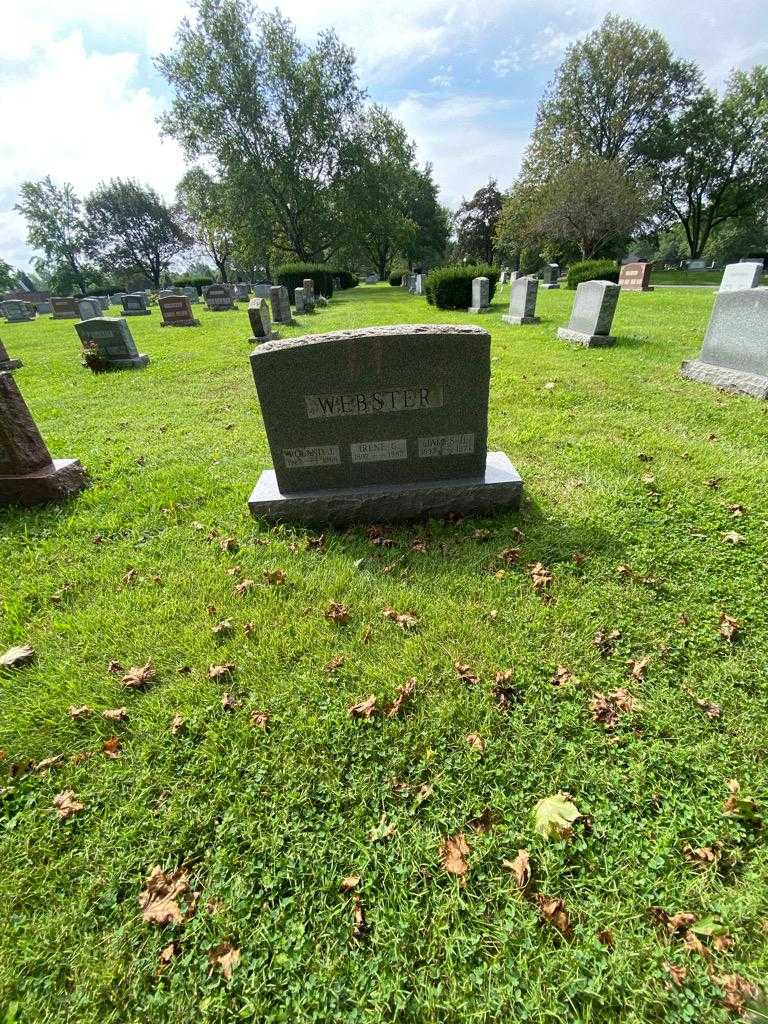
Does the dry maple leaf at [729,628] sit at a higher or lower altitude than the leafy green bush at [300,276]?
lower

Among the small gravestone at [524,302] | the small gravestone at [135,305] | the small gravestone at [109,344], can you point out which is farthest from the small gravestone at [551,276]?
the small gravestone at [135,305]

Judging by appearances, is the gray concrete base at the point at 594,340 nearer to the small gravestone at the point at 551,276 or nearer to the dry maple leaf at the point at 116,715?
the dry maple leaf at the point at 116,715

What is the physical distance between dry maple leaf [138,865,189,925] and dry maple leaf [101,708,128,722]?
749 mm

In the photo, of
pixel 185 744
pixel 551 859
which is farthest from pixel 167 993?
pixel 551 859

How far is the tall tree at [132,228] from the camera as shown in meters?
63.5

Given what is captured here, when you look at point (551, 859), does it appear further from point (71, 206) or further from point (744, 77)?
point (71, 206)

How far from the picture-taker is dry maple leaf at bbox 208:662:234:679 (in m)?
2.42

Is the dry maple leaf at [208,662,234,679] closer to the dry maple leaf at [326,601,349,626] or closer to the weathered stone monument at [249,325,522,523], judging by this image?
the dry maple leaf at [326,601,349,626]

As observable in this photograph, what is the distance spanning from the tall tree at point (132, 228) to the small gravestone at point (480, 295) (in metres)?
69.8

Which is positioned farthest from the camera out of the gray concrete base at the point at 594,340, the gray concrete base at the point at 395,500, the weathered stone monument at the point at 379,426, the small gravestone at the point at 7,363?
the small gravestone at the point at 7,363

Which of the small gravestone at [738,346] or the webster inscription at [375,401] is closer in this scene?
the webster inscription at [375,401]

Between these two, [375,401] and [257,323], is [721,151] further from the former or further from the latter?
[375,401]

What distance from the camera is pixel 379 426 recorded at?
3447 mm

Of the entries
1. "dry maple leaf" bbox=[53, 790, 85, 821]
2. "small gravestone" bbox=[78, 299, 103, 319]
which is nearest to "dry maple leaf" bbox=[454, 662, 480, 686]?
"dry maple leaf" bbox=[53, 790, 85, 821]
